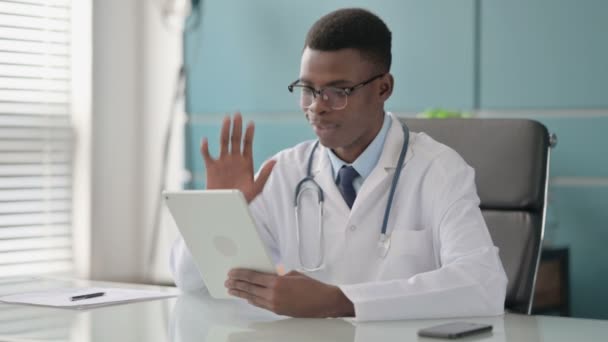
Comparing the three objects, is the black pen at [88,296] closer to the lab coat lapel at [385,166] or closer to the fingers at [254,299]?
the fingers at [254,299]

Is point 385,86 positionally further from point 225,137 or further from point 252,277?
point 252,277

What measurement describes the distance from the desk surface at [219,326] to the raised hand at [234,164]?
0.86 feet

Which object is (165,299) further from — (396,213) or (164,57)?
(164,57)

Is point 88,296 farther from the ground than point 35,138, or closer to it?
closer to it

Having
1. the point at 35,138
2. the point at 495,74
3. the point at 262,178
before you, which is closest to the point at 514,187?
the point at 262,178

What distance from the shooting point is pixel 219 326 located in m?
1.60

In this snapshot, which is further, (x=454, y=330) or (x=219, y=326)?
(x=219, y=326)

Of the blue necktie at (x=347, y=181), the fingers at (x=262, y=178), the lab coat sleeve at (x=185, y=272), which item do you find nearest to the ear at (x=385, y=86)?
the blue necktie at (x=347, y=181)

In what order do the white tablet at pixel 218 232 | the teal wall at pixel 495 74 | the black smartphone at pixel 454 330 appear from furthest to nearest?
the teal wall at pixel 495 74 → the white tablet at pixel 218 232 → the black smartphone at pixel 454 330

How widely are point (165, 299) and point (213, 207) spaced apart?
1.14ft

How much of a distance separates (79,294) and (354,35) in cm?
79

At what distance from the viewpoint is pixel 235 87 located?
4195 millimetres

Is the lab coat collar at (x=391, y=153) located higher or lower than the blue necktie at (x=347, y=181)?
higher

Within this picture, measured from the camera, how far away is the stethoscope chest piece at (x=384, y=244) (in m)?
1.98
